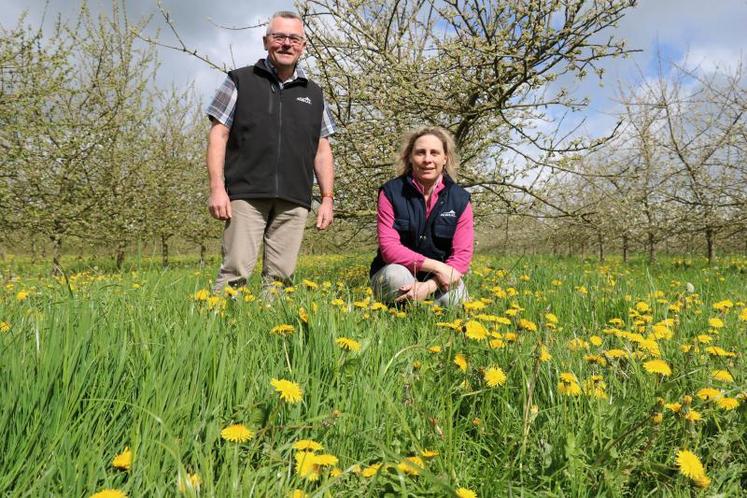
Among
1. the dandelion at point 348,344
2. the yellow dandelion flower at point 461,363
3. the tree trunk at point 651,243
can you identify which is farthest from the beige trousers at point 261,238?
the tree trunk at point 651,243

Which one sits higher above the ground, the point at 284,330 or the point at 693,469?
the point at 284,330

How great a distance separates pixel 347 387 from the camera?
160 cm

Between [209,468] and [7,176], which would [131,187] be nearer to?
[7,176]

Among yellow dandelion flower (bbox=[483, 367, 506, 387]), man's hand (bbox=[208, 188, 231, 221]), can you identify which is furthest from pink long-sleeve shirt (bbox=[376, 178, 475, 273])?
yellow dandelion flower (bbox=[483, 367, 506, 387])

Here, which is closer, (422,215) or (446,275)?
(446,275)

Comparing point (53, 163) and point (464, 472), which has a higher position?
point (53, 163)

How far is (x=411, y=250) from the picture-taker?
3586mm

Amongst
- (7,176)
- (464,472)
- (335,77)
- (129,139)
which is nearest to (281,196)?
(335,77)

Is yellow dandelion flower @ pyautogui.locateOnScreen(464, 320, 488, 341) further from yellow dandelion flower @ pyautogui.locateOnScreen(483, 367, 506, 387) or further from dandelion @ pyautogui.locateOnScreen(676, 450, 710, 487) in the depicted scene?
dandelion @ pyautogui.locateOnScreen(676, 450, 710, 487)

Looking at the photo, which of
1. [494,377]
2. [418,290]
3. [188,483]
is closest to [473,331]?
[494,377]

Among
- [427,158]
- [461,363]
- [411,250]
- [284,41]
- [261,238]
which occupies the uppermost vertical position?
[284,41]

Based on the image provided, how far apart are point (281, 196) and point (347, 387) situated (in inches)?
83.3

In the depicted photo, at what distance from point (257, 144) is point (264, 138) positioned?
0.06m

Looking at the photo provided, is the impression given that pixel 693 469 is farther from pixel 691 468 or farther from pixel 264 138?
pixel 264 138
